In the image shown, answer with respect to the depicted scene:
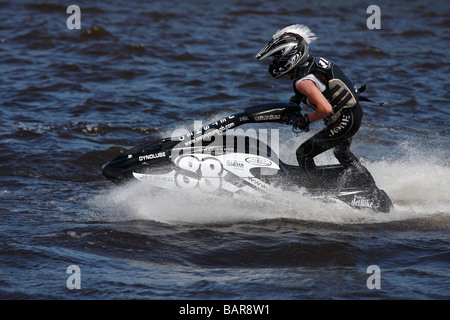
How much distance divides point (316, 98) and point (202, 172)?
1.56 m

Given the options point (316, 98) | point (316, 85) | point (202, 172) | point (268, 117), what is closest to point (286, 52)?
point (316, 85)

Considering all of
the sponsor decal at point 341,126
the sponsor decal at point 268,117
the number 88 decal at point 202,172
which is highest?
the sponsor decal at point 268,117

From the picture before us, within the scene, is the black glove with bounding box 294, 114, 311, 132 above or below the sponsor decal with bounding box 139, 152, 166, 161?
above

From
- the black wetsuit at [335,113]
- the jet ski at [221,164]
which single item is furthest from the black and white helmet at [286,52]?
the jet ski at [221,164]

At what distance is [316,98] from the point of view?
6578 mm

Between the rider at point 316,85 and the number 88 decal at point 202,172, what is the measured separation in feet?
3.48

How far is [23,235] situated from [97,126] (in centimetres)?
488

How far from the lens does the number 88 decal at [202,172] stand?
693 cm

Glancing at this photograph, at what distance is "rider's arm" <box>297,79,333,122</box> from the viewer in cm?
657

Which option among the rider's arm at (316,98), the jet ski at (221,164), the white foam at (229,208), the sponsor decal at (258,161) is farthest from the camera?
the white foam at (229,208)

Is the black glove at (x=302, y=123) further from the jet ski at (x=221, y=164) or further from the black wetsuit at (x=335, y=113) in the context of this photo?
the black wetsuit at (x=335, y=113)

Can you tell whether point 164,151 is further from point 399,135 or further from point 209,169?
point 399,135

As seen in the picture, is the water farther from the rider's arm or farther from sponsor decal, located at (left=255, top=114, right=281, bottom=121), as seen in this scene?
the rider's arm

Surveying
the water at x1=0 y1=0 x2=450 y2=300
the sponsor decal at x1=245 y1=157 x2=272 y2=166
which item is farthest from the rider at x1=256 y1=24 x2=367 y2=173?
the water at x1=0 y1=0 x2=450 y2=300
